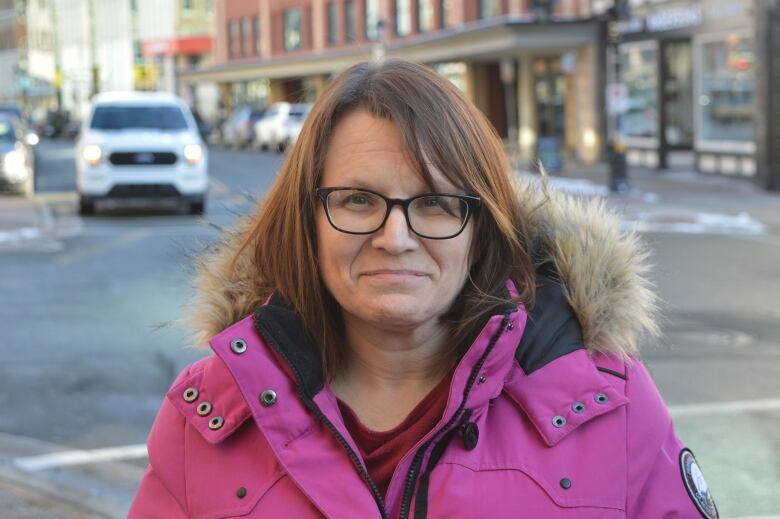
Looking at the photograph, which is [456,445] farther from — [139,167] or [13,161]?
[13,161]

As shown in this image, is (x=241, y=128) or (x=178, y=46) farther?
(x=178, y=46)

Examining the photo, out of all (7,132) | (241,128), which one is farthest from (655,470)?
(241,128)

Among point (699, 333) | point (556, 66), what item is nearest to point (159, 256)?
point (699, 333)

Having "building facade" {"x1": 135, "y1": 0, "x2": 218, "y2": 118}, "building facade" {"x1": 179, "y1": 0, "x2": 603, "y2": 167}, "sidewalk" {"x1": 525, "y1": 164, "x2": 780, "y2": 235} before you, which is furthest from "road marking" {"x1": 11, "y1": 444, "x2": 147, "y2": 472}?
"building facade" {"x1": 135, "y1": 0, "x2": 218, "y2": 118}

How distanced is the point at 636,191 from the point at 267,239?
2134 centimetres

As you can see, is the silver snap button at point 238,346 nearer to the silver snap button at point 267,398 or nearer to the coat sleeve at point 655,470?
the silver snap button at point 267,398

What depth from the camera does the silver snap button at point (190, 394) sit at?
2168mm

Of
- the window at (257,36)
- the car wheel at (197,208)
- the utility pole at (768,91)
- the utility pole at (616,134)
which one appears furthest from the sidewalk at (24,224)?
the window at (257,36)

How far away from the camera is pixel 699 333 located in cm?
947

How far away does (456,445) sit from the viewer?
207 cm

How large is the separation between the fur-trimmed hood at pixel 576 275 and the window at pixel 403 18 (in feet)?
144

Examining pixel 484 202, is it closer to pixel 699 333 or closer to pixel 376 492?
pixel 376 492

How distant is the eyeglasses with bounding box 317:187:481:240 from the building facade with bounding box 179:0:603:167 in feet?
53.2

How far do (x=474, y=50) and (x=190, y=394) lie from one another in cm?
3310
